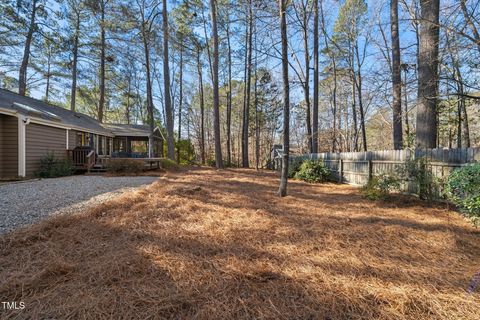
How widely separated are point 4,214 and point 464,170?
6808 mm

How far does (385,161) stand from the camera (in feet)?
19.6

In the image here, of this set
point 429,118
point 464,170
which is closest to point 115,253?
point 464,170

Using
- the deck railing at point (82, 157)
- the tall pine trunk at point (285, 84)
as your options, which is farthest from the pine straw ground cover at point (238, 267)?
the deck railing at point (82, 157)

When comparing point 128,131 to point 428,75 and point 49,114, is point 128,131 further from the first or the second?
point 428,75

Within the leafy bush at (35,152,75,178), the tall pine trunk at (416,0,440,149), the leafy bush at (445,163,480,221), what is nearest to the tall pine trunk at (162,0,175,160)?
the leafy bush at (35,152,75,178)

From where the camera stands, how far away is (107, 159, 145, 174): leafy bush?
31.6ft

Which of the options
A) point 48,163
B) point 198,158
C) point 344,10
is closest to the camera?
point 48,163

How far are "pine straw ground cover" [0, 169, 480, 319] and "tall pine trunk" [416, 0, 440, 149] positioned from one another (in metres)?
3.01

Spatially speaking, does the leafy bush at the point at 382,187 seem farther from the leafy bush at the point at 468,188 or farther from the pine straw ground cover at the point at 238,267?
the leafy bush at the point at 468,188

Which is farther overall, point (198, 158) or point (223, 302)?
point (198, 158)

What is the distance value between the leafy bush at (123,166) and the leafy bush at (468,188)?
10.4 metres

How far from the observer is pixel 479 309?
4.30ft

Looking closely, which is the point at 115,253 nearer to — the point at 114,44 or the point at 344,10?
the point at 344,10

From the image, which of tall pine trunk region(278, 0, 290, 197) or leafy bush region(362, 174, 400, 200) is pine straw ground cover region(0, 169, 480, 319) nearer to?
leafy bush region(362, 174, 400, 200)
